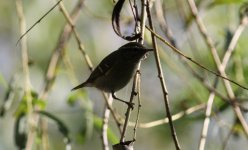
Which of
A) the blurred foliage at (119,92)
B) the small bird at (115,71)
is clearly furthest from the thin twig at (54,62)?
the small bird at (115,71)

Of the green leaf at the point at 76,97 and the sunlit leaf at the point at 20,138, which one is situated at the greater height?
the green leaf at the point at 76,97

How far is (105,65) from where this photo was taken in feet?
13.4

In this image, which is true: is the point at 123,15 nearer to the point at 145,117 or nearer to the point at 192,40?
the point at 192,40

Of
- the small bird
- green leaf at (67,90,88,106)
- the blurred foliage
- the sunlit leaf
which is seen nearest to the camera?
the small bird

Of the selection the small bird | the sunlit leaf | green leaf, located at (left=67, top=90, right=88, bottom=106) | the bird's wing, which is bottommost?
the sunlit leaf

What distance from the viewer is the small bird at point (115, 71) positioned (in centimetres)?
376

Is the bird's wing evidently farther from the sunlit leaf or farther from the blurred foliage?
the sunlit leaf

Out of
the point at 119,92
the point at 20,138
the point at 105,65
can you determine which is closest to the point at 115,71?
the point at 105,65

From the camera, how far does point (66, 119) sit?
177 inches

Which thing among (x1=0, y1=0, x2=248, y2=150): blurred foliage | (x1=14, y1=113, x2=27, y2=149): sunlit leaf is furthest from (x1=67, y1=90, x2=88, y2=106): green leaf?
(x1=14, y1=113, x2=27, y2=149): sunlit leaf

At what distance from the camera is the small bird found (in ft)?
12.3

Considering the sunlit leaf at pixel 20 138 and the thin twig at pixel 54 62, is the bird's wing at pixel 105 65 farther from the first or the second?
the sunlit leaf at pixel 20 138

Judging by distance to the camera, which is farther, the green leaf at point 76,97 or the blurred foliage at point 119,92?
the green leaf at point 76,97

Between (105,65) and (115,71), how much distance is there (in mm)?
86
